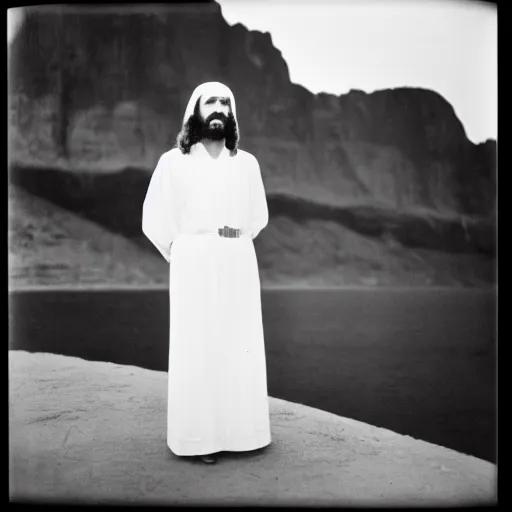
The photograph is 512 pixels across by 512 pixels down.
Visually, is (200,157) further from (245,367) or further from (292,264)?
(245,367)

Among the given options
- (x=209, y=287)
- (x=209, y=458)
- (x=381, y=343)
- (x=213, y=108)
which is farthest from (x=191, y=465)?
(x=213, y=108)

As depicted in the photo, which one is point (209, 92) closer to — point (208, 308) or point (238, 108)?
point (238, 108)

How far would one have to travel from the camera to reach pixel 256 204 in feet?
17.8

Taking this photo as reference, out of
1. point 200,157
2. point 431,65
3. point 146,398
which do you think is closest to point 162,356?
point 146,398

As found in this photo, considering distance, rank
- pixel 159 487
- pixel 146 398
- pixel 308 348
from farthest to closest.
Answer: pixel 146 398, pixel 308 348, pixel 159 487

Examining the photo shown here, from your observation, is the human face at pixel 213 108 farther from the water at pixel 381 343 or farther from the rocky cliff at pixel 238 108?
the water at pixel 381 343

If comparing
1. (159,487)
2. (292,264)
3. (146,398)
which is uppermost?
(292,264)

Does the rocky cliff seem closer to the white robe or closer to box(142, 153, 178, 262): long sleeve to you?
box(142, 153, 178, 262): long sleeve

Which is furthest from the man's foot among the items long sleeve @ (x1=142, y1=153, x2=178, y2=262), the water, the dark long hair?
the dark long hair

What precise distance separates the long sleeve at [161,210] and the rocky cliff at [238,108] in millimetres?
302

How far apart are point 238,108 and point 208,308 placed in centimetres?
137

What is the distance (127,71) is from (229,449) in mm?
2587

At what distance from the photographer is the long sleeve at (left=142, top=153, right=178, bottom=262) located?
5262 mm

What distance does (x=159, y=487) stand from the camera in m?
5.07
